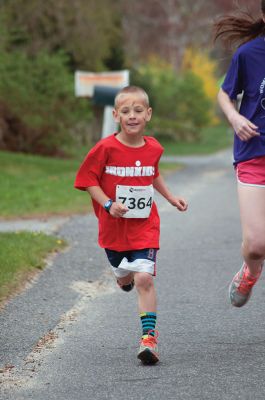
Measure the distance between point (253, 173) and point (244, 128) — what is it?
35cm

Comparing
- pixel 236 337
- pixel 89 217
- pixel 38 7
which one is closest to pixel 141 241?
pixel 236 337

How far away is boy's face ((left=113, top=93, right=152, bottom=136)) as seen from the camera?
5652 millimetres

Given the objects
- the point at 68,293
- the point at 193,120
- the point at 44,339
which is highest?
the point at 44,339

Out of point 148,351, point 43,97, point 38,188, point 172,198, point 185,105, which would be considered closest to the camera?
point 148,351

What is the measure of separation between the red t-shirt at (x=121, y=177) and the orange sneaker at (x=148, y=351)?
54 centimetres

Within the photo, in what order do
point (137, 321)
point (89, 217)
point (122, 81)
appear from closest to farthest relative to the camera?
1. point (137, 321)
2. point (89, 217)
3. point (122, 81)

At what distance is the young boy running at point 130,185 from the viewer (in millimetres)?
5660

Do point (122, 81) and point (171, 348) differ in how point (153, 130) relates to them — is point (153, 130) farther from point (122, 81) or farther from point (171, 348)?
point (171, 348)

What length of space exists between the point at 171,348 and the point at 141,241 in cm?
63

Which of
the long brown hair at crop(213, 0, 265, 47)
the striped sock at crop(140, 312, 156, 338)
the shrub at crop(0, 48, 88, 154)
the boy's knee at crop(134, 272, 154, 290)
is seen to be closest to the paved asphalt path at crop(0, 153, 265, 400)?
the striped sock at crop(140, 312, 156, 338)

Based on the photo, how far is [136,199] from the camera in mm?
5695

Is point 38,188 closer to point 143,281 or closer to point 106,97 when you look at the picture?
point 106,97

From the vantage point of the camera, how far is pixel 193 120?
136 feet

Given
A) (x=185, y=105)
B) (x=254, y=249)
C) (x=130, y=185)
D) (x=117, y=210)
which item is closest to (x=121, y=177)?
(x=130, y=185)
